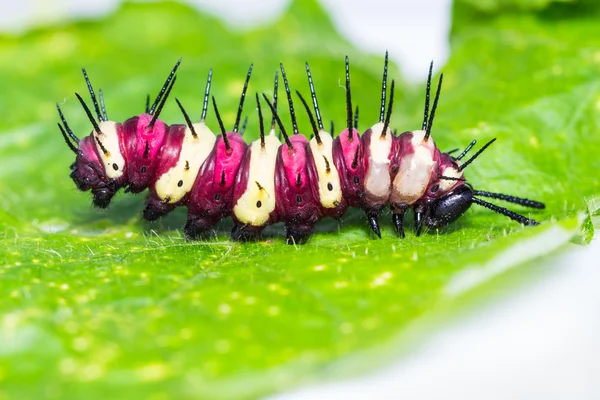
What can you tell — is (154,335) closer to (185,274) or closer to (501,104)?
(185,274)

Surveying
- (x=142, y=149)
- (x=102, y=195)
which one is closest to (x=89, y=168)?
→ (x=102, y=195)

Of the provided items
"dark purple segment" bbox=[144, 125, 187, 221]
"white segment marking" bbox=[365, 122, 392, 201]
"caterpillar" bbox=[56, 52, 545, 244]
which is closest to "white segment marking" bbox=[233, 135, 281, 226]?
"caterpillar" bbox=[56, 52, 545, 244]

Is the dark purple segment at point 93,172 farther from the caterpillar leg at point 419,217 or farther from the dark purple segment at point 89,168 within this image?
the caterpillar leg at point 419,217

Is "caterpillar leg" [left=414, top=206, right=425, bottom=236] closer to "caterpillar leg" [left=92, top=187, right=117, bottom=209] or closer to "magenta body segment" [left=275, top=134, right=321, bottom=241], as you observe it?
"magenta body segment" [left=275, top=134, right=321, bottom=241]

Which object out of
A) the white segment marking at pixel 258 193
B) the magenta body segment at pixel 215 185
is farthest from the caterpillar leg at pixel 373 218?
the magenta body segment at pixel 215 185

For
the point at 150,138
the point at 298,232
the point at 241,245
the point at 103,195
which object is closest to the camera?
the point at 241,245

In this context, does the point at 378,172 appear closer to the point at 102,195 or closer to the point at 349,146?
the point at 349,146

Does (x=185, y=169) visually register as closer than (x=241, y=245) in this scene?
No
